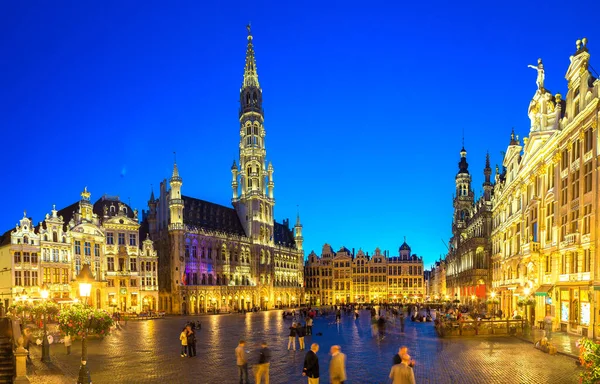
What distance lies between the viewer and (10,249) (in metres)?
64.5

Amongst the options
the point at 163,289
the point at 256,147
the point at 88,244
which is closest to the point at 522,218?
the point at 88,244

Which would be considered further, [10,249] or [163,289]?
[163,289]

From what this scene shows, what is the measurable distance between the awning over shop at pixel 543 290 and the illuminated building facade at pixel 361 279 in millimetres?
103431

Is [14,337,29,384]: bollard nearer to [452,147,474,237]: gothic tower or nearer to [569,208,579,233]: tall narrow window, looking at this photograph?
[569,208,579,233]: tall narrow window

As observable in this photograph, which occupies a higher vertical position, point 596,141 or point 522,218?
point 596,141

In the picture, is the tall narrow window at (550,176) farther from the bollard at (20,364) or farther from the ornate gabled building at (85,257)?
the ornate gabled building at (85,257)

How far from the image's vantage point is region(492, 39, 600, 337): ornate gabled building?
32250 mm

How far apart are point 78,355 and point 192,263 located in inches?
2616

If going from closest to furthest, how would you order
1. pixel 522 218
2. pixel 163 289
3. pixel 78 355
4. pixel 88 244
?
1. pixel 78 355
2. pixel 522 218
3. pixel 88 244
4. pixel 163 289

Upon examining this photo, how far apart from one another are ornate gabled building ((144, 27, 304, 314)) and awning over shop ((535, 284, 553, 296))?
62.2 metres

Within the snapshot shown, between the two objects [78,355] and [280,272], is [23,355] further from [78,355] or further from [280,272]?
[280,272]

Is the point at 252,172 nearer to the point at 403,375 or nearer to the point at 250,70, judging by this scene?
the point at 250,70

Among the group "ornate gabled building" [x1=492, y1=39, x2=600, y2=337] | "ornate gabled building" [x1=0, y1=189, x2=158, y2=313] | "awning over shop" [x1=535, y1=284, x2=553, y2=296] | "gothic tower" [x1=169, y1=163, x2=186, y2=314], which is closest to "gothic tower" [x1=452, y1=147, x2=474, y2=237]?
"gothic tower" [x1=169, y1=163, x2=186, y2=314]

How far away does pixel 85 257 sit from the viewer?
74.1m
